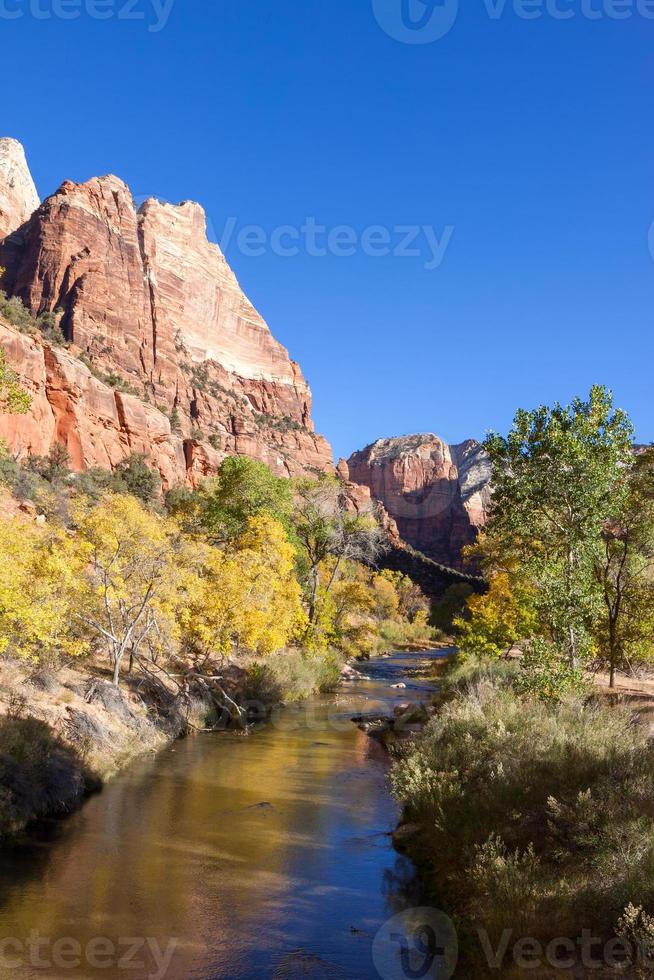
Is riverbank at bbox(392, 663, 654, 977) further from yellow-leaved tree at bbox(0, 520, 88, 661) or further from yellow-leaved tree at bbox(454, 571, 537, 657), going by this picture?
yellow-leaved tree at bbox(454, 571, 537, 657)

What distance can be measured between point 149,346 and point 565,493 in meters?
91.1

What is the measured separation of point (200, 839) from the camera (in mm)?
12188

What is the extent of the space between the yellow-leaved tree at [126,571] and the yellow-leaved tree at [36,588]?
19.9 inches

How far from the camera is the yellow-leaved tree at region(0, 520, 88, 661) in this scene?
13.3 meters

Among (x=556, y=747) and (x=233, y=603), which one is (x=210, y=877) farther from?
(x=233, y=603)

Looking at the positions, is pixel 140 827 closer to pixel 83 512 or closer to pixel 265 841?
pixel 265 841

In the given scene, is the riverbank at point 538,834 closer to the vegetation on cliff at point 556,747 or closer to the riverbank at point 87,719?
the vegetation on cliff at point 556,747

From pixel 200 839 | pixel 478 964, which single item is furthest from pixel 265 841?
pixel 478 964

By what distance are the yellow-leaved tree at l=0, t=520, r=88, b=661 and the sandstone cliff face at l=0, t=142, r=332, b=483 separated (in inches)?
1521

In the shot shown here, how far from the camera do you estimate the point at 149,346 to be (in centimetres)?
9831

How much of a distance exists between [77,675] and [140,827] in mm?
7789

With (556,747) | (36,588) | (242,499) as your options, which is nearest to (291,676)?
(242,499)

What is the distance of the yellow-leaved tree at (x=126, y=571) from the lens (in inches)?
762

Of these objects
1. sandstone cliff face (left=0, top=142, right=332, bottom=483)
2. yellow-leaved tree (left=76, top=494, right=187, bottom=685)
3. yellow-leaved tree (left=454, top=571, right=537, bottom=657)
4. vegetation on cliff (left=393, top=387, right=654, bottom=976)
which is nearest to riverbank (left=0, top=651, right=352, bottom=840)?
yellow-leaved tree (left=76, top=494, right=187, bottom=685)
